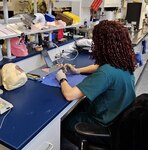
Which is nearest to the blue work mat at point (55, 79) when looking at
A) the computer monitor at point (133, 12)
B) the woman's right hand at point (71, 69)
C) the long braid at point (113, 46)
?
the woman's right hand at point (71, 69)

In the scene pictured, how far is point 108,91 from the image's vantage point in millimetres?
1233

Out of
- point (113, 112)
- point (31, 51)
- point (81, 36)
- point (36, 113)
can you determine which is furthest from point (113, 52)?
point (81, 36)

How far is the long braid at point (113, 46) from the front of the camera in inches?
49.1

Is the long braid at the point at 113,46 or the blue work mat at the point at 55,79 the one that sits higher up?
the long braid at the point at 113,46

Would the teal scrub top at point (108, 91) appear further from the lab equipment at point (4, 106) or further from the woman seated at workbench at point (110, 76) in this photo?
the lab equipment at point (4, 106)

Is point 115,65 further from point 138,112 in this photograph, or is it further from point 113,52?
point 138,112

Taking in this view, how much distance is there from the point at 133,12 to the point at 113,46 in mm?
3657

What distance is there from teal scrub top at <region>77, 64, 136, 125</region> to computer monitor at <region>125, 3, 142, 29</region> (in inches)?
140

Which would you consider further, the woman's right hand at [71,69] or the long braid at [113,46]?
the woman's right hand at [71,69]

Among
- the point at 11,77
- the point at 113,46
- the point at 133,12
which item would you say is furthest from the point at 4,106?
the point at 133,12

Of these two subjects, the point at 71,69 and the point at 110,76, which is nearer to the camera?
the point at 110,76

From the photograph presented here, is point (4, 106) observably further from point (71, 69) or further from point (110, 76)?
point (71, 69)

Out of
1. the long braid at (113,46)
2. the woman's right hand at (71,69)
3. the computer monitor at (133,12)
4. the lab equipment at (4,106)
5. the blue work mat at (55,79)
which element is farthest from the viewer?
the computer monitor at (133,12)

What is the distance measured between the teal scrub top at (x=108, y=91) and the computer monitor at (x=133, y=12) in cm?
355
